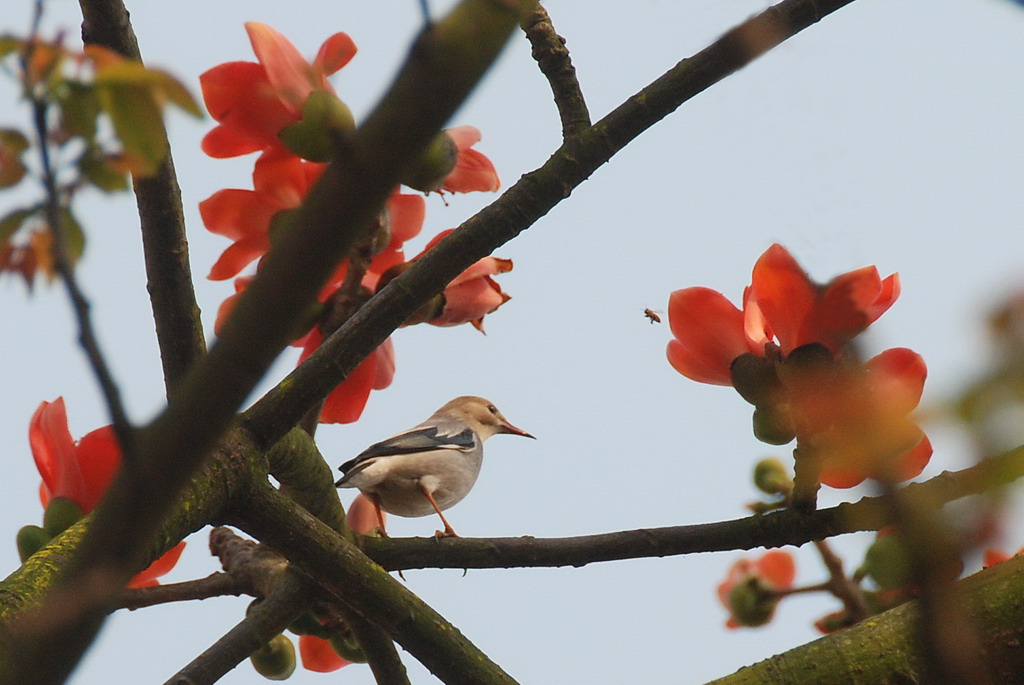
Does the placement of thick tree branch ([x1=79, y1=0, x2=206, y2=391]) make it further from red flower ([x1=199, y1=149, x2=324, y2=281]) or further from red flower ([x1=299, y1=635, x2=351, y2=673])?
red flower ([x1=299, y1=635, x2=351, y2=673])

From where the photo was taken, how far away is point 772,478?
83.2 inches

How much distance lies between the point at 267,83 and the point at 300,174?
0.21 metres

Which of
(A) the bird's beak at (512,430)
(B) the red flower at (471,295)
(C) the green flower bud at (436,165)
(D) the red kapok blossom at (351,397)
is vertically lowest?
(D) the red kapok blossom at (351,397)

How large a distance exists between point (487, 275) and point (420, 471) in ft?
7.65

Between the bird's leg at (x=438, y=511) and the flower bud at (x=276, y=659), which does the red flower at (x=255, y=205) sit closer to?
the flower bud at (x=276, y=659)

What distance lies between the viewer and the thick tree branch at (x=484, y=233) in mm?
1934

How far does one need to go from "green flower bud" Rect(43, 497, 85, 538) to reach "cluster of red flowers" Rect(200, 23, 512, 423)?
1.61 ft

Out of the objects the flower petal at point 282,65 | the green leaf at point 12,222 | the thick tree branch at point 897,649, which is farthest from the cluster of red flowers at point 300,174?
the thick tree branch at point 897,649

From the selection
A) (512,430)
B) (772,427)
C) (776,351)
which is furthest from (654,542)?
(512,430)

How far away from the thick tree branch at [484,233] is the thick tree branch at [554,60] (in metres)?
0.15

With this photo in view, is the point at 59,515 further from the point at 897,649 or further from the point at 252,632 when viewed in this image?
the point at 897,649

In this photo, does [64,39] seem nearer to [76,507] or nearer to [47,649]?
[47,649]

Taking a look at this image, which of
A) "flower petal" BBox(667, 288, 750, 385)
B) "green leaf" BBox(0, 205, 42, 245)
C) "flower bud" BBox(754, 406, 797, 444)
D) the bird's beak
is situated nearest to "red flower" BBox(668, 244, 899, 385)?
"flower petal" BBox(667, 288, 750, 385)

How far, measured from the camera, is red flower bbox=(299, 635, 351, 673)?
102 inches
